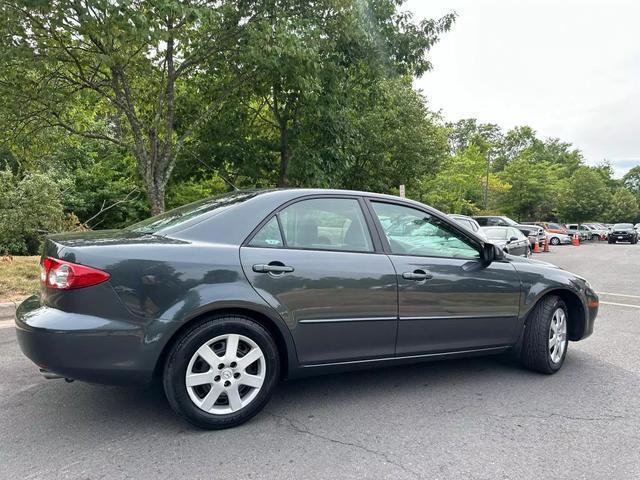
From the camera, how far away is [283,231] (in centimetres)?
325

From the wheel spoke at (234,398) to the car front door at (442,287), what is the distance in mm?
1179

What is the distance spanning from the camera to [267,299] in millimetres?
3016

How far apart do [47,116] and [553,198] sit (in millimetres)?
46304

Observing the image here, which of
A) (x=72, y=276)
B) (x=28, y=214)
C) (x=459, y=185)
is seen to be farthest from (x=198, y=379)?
(x=459, y=185)

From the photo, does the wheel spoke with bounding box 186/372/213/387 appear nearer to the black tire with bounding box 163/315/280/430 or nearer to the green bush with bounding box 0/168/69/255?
the black tire with bounding box 163/315/280/430

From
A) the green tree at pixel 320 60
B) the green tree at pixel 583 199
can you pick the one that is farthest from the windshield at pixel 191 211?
the green tree at pixel 583 199

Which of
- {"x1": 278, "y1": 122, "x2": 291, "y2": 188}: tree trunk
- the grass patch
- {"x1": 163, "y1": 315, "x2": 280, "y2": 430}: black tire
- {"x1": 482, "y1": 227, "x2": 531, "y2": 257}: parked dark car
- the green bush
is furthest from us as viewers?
the green bush

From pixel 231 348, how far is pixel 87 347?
2.61 ft

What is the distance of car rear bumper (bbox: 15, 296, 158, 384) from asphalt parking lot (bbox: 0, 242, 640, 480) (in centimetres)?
43

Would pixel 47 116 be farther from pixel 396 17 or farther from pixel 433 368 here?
pixel 433 368

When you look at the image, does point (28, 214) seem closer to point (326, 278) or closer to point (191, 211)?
point (191, 211)

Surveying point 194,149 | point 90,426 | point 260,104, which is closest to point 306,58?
point 260,104

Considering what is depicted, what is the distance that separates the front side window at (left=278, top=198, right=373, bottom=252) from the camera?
3293mm

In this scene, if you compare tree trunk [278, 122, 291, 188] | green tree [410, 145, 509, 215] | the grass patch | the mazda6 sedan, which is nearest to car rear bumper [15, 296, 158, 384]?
the mazda6 sedan
